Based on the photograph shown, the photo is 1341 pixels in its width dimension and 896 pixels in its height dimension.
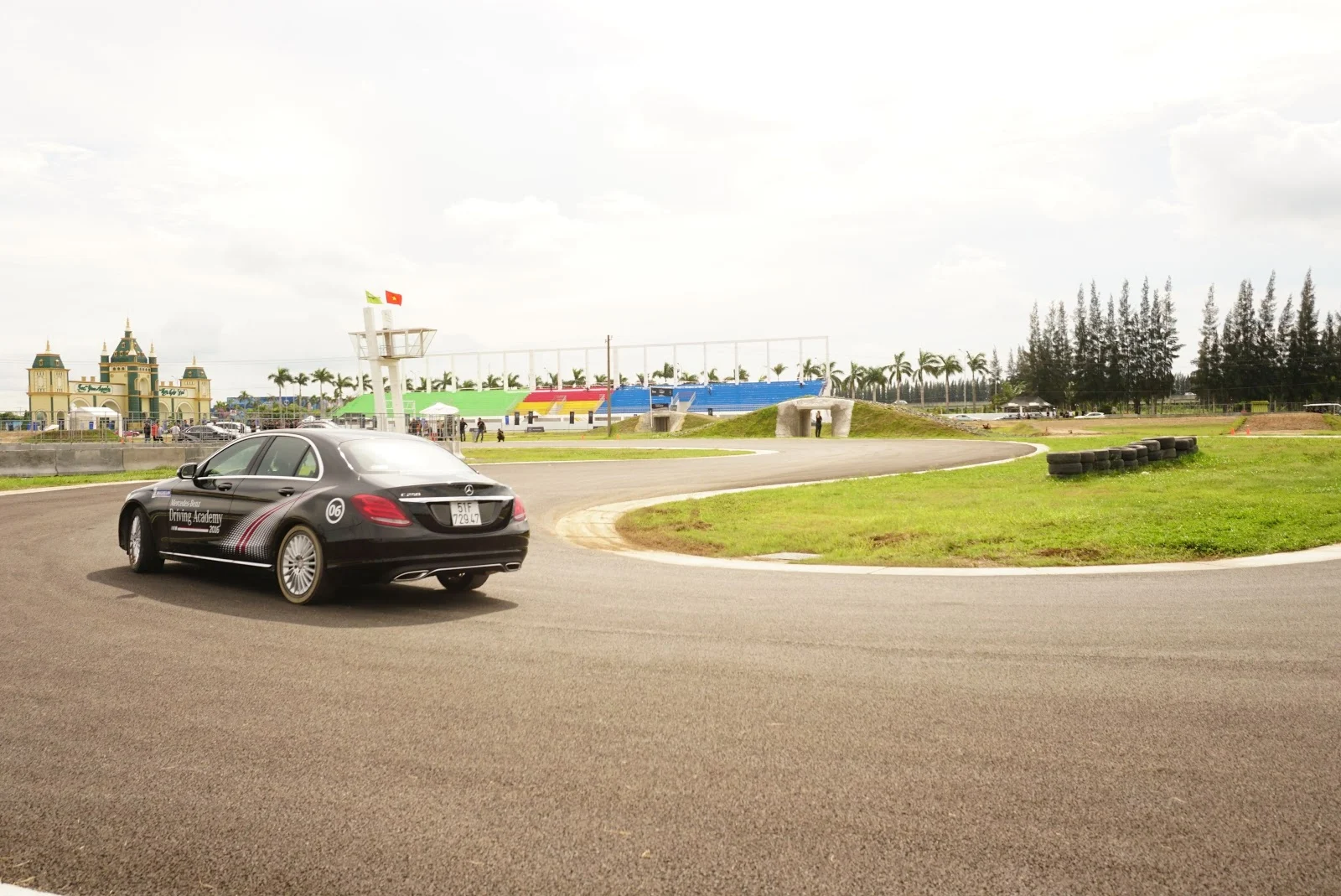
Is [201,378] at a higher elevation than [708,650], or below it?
higher

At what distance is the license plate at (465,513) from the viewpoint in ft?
27.0

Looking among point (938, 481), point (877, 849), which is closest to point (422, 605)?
point (877, 849)

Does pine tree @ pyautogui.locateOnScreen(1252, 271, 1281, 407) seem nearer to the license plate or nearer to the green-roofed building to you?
the green-roofed building

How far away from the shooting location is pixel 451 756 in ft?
14.0

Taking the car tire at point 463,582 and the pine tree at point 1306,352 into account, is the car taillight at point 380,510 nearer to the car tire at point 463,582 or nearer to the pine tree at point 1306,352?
the car tire at point 463,582

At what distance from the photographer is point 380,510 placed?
7879 millimetres

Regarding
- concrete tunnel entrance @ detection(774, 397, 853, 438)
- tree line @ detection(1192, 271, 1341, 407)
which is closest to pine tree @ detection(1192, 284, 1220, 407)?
tree line @ detection(1192, 271, 1341, 407)

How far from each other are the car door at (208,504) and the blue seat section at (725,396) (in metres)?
90.9

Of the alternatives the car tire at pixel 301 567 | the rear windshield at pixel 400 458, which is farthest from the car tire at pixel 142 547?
the rear windshield at pixel 400 458

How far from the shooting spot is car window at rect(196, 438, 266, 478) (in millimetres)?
9188

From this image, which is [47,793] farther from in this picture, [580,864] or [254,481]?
Result: [254,481]

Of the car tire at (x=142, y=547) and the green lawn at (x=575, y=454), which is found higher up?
A: the car tire at (x=142, y=547)

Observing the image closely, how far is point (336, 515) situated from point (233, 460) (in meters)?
2.10

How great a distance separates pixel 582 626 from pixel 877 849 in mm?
4073
